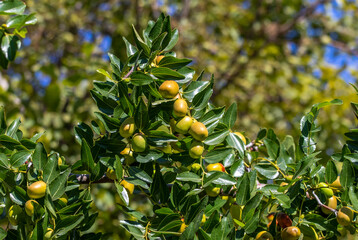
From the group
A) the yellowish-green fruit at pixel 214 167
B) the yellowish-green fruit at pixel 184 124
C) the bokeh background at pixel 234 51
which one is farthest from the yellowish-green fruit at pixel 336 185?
the bokeh background at pixel 234 51

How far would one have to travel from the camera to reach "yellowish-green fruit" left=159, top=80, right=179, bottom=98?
2.36ft

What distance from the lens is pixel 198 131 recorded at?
72 centimetres

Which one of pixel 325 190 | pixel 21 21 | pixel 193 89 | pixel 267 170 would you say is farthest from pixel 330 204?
pixel 21 21

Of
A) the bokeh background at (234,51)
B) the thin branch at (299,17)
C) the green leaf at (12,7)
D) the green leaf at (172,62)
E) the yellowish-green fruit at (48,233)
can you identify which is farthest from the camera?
the thin branch at (299,17)

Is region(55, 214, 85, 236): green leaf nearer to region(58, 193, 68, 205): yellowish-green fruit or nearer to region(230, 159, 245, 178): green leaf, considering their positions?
region(58, 193, 68, 205): yellowish-green fruit

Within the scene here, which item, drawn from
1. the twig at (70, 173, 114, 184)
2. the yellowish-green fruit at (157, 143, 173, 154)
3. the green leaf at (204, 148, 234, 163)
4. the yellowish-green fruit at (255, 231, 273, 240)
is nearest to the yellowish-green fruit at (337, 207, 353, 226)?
the yellowish-green fruit at (255, 231, 273, 240)

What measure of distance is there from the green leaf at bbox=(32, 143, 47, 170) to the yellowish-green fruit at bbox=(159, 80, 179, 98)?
0.24m

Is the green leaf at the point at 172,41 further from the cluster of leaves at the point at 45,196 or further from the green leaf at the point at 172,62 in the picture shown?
the cluster of leaves at the point at 45,196

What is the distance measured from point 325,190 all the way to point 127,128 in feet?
1.34

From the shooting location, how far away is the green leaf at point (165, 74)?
29.2 inches

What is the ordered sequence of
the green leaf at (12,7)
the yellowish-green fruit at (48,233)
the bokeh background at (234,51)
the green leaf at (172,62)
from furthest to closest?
the bokeh background at (234,51) < the green leaf at (12,7) < the green leaf at (172,62) < the yellowish-green fruit at (48,233)

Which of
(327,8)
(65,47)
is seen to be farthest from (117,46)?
(327,8)

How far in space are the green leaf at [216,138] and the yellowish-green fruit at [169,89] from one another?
12 cm

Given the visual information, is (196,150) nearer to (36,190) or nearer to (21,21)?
(36,190)
